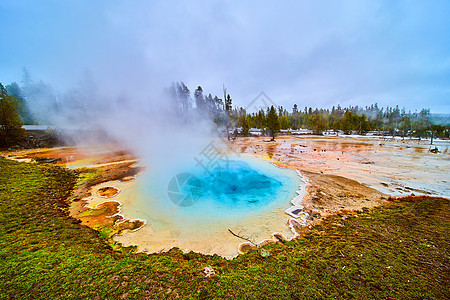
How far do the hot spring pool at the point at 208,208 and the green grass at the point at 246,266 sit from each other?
74 cm

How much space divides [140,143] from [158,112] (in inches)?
193

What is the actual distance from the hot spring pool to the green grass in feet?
2.42

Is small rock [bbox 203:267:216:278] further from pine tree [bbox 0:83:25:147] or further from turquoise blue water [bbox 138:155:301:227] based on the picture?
pine tree [bbox 0:83:25:147]

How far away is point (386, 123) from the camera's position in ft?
223

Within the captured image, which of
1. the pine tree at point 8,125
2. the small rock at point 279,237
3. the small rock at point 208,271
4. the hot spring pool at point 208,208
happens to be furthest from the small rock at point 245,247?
the pine tree at point 8,125

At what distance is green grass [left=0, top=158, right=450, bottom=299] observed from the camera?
2.52 meters

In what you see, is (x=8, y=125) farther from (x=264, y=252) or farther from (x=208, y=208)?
(x=264, y=252)

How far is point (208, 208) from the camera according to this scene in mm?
6645

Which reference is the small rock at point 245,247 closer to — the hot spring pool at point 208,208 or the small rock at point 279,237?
the hot spring pool at point 208,208

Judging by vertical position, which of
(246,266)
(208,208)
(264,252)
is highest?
(246,266)

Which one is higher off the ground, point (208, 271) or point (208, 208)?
point (208, 271)

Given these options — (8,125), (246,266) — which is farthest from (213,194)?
(8,125)

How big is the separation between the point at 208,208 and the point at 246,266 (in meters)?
3.52

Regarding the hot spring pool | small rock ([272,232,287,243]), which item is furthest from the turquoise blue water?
small rock ([272,232,287,243])
